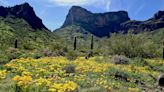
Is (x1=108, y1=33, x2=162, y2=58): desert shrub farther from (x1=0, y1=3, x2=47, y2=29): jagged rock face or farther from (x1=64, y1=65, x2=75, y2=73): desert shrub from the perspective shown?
(x1=0, y1=3, x2=47, y2=29): jagged rock face

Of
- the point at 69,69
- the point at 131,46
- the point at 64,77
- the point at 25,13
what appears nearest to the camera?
the point at 64,77

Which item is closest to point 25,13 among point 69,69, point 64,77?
point 69,69

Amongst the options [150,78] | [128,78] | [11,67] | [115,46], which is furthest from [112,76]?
[115,46]

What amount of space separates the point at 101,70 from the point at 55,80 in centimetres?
588

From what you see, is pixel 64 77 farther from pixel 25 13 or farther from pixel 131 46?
pixel 25 13

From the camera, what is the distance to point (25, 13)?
17800 cm

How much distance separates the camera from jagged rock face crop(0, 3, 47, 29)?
164 meters

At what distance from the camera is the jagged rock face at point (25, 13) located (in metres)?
164

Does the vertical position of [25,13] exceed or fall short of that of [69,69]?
it exceeds it

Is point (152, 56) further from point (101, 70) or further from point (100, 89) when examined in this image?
point (100, 89)

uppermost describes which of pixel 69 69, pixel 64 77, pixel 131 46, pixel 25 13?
pixel 25 13

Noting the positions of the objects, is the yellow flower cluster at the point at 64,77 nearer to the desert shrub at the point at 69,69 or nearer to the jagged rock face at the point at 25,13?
the desert shrub at the point at 69,69

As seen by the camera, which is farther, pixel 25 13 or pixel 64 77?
pixel 25 13

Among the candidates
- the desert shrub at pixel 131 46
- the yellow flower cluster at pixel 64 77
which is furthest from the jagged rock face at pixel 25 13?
the yellow flower cluster at pixel 64 77
